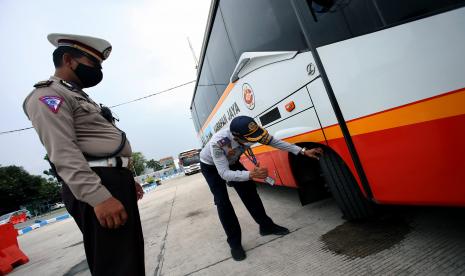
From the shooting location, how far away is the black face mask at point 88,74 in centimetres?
163

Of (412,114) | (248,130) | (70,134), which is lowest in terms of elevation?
(412,114)

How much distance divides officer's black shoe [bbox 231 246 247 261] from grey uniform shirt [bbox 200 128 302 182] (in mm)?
728

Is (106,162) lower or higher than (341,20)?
lower

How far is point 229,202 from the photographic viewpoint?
2.81 meters

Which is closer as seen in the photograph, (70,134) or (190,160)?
(70,134)

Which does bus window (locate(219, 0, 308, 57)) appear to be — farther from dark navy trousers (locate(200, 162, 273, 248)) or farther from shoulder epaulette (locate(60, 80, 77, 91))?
shoulder epaulette (locate(60, 80, 77, 91))

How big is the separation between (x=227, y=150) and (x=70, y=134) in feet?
5.30

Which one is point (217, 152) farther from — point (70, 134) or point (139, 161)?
point (139, 161)

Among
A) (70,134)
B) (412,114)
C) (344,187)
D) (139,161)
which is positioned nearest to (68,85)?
(70,134)

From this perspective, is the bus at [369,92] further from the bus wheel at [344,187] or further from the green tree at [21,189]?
the green tree at [21,189]

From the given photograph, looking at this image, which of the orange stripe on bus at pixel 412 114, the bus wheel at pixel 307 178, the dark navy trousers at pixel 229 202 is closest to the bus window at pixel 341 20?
the orange stripe on bus at pixel 412 114

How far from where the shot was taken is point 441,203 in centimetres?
154

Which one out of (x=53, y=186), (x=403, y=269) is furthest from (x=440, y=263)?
(x=53, y=186)

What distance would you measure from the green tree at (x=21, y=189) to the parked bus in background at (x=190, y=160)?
37854 mm
